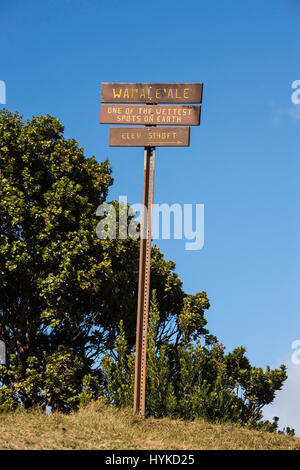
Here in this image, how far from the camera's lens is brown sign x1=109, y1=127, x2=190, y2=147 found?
51.3 feet

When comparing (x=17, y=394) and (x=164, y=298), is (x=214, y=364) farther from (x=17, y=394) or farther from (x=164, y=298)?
(x=17, y=394)

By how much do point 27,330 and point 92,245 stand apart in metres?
4.39

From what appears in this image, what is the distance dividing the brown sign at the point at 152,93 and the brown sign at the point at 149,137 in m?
0.85

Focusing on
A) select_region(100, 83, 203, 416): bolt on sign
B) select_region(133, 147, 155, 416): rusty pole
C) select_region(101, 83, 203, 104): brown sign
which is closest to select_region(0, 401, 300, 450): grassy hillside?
select_region(133, 147, 155, 416): rusty pole

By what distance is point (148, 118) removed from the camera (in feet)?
52.3

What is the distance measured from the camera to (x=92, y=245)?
Answer: 20156mm

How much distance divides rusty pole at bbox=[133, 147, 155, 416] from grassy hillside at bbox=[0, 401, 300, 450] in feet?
2.40

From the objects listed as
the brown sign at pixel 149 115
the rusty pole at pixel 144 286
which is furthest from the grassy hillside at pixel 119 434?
the brown sign at pixel 149 115

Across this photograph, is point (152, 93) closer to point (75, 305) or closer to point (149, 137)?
point (149, 137)

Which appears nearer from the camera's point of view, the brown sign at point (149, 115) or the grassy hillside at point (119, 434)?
the grassy hillside at point (119, 434)

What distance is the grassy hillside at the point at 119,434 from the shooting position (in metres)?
12.0

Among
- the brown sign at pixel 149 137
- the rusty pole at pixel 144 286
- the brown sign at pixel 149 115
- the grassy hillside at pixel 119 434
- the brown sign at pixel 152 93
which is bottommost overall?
the grassy hillside at pixel 119 434

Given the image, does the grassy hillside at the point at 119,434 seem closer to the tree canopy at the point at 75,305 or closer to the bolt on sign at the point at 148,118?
the tree canopy at the point at 75,305

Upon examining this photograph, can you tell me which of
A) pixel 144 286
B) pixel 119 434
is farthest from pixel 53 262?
pixel 119 434
